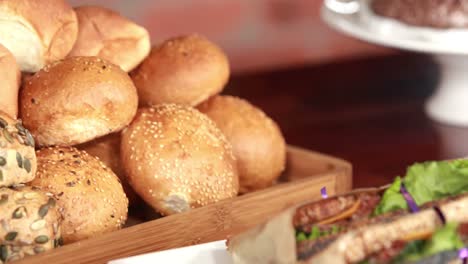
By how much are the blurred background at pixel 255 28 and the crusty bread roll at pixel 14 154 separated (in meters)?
1.75

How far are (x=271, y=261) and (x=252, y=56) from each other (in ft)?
7.75

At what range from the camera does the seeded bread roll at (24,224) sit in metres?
1.12

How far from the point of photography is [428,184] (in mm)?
1097

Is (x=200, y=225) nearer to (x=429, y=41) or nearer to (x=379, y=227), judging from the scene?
(x=379, y=227)

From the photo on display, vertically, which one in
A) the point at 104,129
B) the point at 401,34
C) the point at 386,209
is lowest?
the point at 401,34

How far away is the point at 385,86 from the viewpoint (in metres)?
3.38

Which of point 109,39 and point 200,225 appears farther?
point 109,39

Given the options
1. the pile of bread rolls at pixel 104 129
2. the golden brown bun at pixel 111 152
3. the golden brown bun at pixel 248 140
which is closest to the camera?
the pile of bread rolls at pixel 104 129

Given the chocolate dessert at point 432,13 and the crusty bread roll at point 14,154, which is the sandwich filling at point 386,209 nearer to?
the crusty bread roll at point 14,154

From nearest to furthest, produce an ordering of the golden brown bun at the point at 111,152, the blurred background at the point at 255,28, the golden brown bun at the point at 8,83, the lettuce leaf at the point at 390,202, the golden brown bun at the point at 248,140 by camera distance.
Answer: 1. the lettuce leaf at the point at 390,202
2. the golden brown bun at the point at 8,83
3. the golden brown bun at the point at 111,152
4. the golden brown bun at the point at 248,140
5. the blurred background at the point at 255,28

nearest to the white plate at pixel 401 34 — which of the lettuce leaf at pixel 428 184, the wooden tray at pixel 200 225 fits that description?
the wooden tray at pixel 200 225

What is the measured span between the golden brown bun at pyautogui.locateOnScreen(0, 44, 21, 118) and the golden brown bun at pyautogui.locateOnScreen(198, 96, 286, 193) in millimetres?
388

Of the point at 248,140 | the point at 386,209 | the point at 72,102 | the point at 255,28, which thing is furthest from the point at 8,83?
the point at 255,28

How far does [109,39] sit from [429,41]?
39.6 inches
